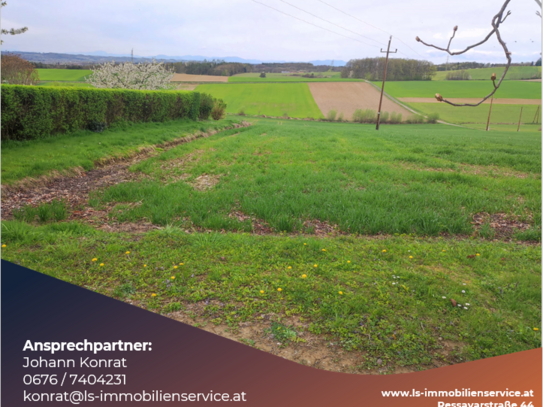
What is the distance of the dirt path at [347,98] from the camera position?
54.4m

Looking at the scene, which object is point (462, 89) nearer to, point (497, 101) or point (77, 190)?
point (497, 101)

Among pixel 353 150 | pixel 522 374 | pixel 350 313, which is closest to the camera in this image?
pixel 522 374

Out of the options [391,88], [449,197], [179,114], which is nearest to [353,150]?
[449,197]

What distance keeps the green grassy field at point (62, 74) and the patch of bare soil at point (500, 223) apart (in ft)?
199

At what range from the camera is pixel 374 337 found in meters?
3.12

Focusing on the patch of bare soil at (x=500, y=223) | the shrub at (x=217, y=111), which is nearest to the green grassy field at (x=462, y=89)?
the shrub at (x=217, y=111)

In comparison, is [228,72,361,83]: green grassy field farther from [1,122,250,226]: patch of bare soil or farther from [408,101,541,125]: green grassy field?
[1,122,250,226]: patch of bare soil

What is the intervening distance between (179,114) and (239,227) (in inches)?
779

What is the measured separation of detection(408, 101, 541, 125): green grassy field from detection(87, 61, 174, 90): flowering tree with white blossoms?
1609 inches

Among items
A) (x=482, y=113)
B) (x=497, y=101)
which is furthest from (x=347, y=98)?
(x=497, y=101)

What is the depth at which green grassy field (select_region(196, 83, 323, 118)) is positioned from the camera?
175 ft

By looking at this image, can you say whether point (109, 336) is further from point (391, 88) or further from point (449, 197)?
point (391, 88)

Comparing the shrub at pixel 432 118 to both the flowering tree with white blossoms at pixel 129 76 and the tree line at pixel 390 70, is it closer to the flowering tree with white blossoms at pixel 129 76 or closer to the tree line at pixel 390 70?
the tree line at pixel 390 70

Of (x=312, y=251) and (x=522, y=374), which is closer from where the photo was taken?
(x=522, y=374)
